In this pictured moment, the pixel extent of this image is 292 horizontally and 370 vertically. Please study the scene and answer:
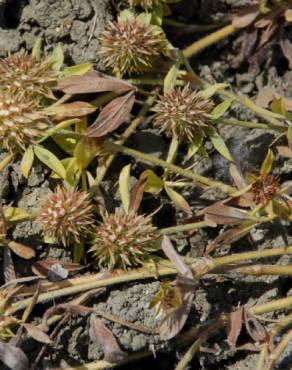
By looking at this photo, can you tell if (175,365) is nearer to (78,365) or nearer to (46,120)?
(78,365)

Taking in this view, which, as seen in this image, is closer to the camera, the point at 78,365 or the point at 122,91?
the point at 78,365

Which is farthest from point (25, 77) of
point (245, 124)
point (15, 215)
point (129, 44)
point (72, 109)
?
point (245, 124)

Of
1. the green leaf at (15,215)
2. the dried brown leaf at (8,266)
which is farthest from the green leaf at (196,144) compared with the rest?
the dried brown leaf at (8,266)

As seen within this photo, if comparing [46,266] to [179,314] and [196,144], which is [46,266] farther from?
[196,144]

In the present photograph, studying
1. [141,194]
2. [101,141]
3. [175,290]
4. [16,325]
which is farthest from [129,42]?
[16,325]

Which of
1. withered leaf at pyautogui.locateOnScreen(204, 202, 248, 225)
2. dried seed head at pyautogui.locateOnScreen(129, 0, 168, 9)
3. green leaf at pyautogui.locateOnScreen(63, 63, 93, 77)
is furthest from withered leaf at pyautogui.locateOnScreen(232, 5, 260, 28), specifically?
withered leaf at pyautogui.locateOnScreen(204, 202, 248, 225)

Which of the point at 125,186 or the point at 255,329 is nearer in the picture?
the point at 255,329
